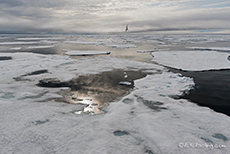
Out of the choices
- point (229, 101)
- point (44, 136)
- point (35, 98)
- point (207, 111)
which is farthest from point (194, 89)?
point (35, 98)

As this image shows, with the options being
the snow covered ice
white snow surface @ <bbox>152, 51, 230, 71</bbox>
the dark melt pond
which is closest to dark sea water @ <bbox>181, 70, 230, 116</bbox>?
→ the snow covered ice

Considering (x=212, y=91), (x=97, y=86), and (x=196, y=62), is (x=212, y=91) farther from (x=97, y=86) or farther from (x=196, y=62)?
(x=196, y=62)

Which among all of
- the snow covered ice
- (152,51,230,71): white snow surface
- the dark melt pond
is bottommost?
the snow covered ice

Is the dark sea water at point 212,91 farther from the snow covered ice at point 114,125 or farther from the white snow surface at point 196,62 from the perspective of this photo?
the white snow surface at point 196,62

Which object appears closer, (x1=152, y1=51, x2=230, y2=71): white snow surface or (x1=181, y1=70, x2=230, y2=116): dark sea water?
(x1=181, y1=70, x2=230, y2=116): dark sea water

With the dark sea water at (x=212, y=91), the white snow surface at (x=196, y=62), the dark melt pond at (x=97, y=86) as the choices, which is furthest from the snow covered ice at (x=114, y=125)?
the white snow surface at (x=196, y=62)

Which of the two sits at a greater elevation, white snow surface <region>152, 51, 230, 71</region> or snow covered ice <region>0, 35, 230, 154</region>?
white snow surface <region>152, 51, 230, 71</region>

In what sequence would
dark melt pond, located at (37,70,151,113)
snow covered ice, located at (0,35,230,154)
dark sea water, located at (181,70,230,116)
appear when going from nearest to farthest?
1. snow covered ice, located at (0,35,230,154)
2. dark sea water, located at (181,70,230,116)
3. dark melt pond, located at (37,70,151,113)

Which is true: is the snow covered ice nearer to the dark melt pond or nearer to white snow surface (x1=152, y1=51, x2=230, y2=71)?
the dark melt pond

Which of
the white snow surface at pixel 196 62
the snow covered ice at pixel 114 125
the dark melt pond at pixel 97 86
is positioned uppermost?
the white snow surface at pixel 196 62

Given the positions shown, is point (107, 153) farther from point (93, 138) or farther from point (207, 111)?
point (207, 111)

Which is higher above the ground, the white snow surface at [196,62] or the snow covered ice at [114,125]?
the white snow surface at [196,62]

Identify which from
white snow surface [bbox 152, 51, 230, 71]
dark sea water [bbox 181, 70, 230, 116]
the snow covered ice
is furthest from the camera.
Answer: white snow surface [bbox 152, 51, 230, 71]

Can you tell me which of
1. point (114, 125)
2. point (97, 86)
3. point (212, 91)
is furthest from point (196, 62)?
point (114, 125)
